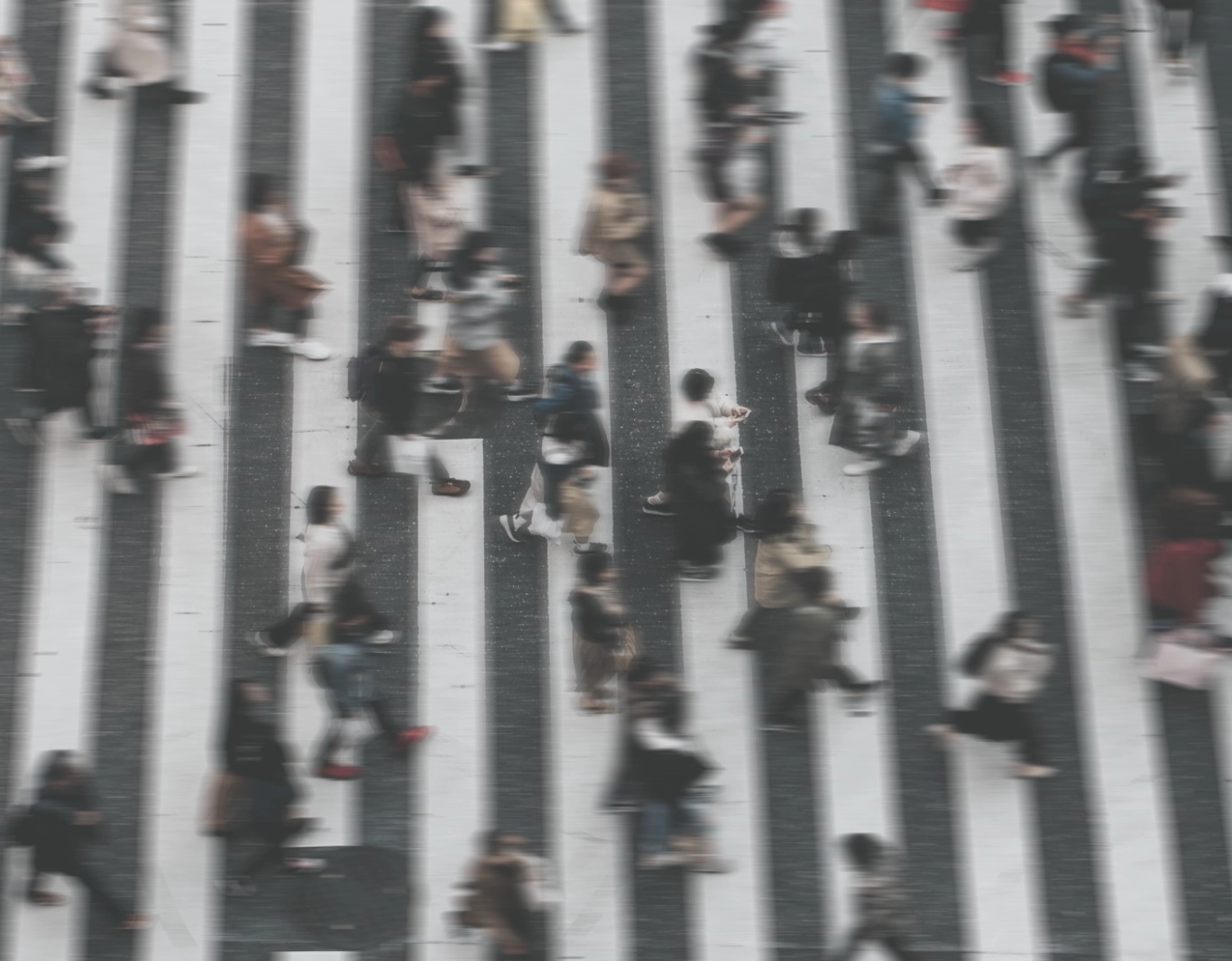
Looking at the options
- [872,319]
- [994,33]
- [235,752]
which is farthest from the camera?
[994,33]

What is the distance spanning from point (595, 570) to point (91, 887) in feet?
10.8

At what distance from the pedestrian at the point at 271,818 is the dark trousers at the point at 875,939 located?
3059mm

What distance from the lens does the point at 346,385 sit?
37.9 feet

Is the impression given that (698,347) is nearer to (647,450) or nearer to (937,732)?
(647,450)

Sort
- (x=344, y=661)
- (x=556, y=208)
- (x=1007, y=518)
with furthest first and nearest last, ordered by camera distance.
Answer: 1. (x=556, y=208)
2. (x=1007, y=518)
3. (x=344, y=661)

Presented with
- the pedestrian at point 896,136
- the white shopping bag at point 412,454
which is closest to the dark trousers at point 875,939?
the white shopping bag at point 412,454

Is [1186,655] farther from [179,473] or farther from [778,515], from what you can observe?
[179,473]

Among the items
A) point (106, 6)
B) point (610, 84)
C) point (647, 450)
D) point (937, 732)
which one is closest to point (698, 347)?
point (647, 450)

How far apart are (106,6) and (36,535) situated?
14.2 feet

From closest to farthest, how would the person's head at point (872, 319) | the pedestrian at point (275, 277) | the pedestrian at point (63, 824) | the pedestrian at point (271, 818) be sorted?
the pedestrian at point (63, 824) < the pedestrian at point (271, 818) < the person's head at point (872, 319) < the pedestrian at point (275, 277)

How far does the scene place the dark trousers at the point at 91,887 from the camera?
31.2 ft

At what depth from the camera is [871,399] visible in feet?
35.4

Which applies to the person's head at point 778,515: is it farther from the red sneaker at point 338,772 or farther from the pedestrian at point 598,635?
the red sneaker at point 338,772

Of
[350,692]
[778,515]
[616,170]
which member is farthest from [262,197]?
[778,515]
